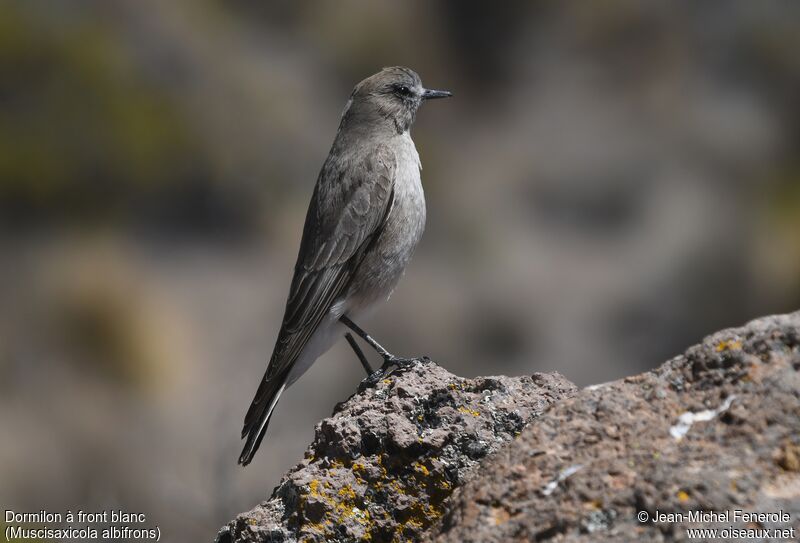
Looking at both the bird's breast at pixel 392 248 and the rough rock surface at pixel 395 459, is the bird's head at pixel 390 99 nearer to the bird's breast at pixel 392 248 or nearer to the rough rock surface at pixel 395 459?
the bird's breast at pixel 392 248

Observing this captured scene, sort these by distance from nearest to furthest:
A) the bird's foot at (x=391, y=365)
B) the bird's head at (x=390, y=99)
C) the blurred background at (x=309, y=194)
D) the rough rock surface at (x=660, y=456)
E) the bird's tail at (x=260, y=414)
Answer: the rough rock surface at (x=660, y=456) < the bird's foot at (x=391, y=365) < the bird's tail at (x=260, y=414) < the bird's head at (x=390, y=99) < the blurred background at (x=309, y=194)

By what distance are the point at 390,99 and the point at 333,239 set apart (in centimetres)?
128

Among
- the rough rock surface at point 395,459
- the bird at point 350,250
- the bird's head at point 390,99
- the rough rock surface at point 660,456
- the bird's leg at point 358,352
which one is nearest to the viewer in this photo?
the rough rock surface at point 660,456

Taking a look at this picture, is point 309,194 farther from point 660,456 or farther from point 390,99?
point 660,456

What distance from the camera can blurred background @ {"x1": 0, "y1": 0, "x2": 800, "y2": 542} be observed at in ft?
38.6

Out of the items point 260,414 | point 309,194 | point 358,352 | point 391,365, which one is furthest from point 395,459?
point 309,194

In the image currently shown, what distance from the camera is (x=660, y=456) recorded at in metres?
3.16

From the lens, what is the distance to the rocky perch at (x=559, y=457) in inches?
118

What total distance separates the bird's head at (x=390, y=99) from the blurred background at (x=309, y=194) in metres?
4.45

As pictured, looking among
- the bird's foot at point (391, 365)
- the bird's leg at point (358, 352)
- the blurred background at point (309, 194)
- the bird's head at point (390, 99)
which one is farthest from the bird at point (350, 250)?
the blurred background at point (309, 194)

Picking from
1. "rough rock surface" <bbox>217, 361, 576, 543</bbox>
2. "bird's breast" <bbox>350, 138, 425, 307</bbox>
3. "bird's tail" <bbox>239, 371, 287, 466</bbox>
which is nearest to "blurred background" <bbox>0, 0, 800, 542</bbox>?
"bird's breast" <bbox>350, 138, 425, 307</bbox>

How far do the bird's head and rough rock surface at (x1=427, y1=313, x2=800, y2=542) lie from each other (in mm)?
3449

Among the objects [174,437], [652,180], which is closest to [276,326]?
[174,437]

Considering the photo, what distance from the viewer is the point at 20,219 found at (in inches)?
496
